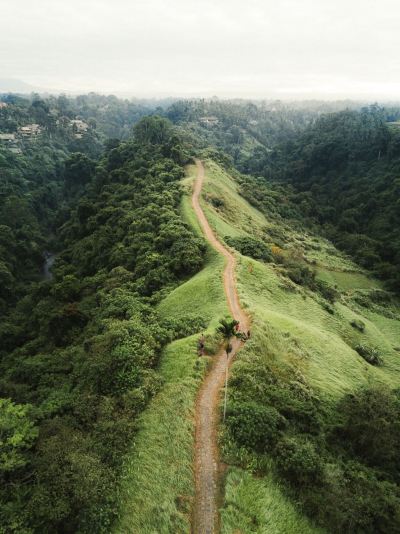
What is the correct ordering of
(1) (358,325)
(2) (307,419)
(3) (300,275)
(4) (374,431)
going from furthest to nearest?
(3) (300,275) < (1) (358,325) < (2) (307,419) < (4) (374,431)

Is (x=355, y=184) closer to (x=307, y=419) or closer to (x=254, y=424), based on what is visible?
(x=307, y=419)

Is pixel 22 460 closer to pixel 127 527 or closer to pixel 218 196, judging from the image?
pixel 127 527

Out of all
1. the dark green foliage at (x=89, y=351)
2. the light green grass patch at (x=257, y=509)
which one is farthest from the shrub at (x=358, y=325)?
the light green grass patch at (x=257, y=509)

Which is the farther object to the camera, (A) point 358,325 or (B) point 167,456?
(A) point 358,325

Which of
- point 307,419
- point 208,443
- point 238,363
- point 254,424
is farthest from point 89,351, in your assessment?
point 307,419

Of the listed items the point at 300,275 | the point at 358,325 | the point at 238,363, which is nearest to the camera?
the point at 238,363

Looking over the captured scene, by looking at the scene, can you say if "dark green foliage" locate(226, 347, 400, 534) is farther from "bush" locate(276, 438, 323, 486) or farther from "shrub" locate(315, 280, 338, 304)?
"shrub" locate(315, 280, 338, 304)

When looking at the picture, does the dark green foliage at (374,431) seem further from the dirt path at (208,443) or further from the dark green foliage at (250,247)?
the dark green foliage at (250,247)

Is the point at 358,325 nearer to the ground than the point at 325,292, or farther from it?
nearer to the ground
